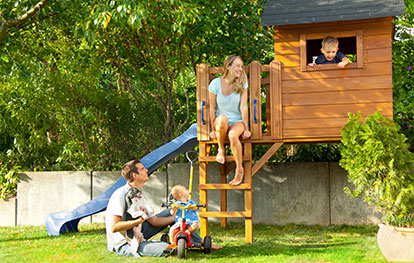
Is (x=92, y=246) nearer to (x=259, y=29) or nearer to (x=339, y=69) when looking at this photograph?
(x=339, y=69)

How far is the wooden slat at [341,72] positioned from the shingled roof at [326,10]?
68cm

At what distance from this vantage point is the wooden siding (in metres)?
7.39

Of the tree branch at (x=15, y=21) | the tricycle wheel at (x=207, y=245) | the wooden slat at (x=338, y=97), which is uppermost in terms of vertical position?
A: the tree branch at (x=15, y=21)

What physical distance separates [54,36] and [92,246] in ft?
19.0

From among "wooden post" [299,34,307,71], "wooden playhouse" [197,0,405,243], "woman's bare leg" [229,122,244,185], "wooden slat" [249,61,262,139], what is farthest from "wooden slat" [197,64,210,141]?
"wooden post" [299,34,307,71]

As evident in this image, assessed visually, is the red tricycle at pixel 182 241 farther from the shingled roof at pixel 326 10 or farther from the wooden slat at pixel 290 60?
the shingled roof at pixel 326 10

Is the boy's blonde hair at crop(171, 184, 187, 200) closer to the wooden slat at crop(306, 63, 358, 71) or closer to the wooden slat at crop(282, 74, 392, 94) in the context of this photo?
the wooden slat at crop(282, 74, 392, 94)

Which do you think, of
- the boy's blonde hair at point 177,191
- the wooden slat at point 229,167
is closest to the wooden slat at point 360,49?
the wooden slat at point 229,167

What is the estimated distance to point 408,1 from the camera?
935 cm

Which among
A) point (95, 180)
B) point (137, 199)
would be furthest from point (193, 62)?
point (137, 199)

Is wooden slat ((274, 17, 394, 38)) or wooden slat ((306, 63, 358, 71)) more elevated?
wooden slat ((274, 17, 394, 38))

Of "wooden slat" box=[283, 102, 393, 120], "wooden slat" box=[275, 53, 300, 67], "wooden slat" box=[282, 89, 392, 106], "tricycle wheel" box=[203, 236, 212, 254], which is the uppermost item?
"wooden slat" box=[275, 53, 300, 67]

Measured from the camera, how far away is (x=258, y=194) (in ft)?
30.6

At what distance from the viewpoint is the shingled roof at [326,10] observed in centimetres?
732
